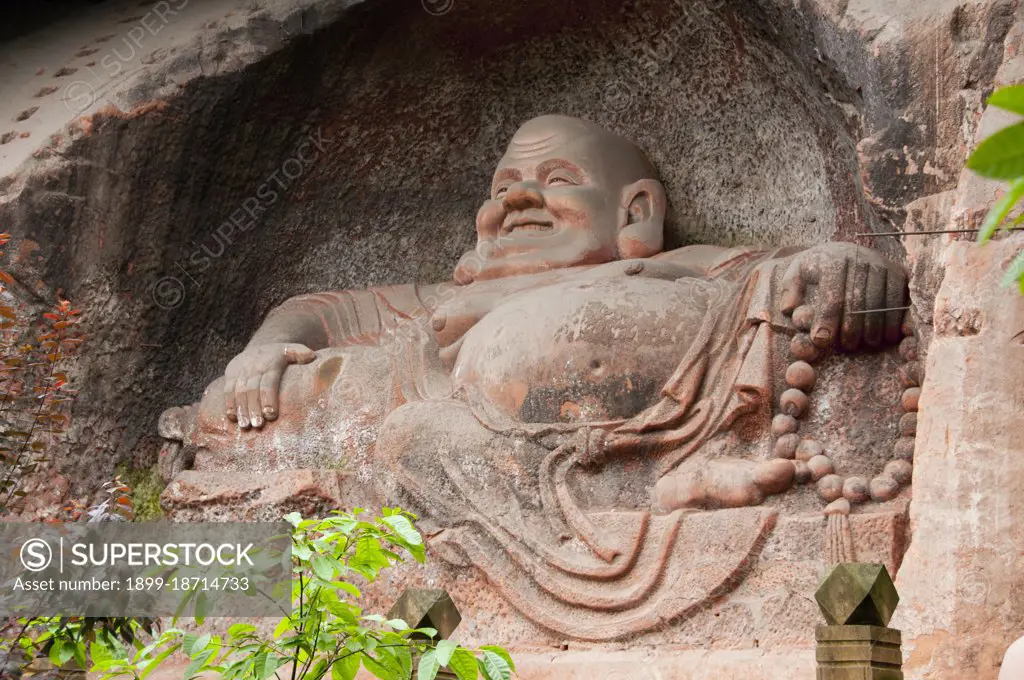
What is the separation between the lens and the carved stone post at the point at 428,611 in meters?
2.86

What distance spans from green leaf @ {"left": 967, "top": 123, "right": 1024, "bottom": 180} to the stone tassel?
296 cm

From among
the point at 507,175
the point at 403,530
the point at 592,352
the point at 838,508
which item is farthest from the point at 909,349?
the point at 403,530

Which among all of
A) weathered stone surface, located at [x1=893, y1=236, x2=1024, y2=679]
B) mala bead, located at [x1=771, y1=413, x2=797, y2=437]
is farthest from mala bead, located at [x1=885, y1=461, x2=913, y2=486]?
weathered stone surface, located at [x1=893, y1=236, x2=1024, y2=679]

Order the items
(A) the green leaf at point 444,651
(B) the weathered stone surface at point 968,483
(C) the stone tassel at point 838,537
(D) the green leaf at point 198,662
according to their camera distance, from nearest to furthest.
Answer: (A) the green leaf at point 444,651 < (D) the green leaf at point 198,662 < (B) the weathered stone surface at point 968,483 < (C) the stone tassel at point 838,537

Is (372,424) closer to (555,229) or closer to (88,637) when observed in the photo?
(555,229)

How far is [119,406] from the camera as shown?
18.2ft

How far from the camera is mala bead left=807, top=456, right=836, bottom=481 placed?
4078 mm

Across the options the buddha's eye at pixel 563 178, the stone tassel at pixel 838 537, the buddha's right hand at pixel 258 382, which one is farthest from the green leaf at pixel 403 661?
the buddha's eye at pixel 563 178

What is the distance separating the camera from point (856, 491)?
3965 millimetres

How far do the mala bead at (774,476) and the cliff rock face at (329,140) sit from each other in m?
0.84

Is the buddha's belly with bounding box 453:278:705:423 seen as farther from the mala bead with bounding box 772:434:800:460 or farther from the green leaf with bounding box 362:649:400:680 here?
the green leaf with bounding box 362:649:400:680

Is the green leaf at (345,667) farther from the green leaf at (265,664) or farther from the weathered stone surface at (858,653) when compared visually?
the weathered stone surface at (858,653)

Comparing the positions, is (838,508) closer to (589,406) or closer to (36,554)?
(589,406)

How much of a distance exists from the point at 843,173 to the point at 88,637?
321 cm
